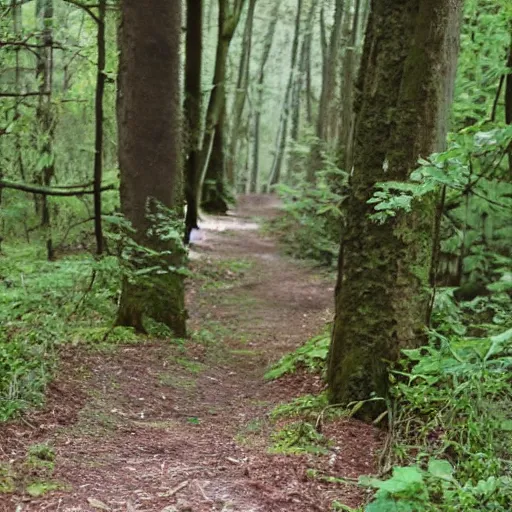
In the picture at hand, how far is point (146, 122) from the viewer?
6.88 meters

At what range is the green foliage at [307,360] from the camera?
19.6 ft

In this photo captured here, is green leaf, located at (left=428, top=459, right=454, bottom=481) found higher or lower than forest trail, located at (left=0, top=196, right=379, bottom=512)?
higher

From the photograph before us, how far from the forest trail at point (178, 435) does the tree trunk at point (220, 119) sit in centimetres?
980

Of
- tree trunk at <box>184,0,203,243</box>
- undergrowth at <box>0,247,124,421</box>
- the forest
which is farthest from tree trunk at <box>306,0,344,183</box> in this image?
undergrowth at <box>0,247,124,421</box>

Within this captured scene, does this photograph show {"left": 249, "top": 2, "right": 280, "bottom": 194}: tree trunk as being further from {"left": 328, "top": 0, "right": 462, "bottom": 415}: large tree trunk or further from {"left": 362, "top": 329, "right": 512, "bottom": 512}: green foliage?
{"left": 362, "top": 329, "right": 512, "bottom": 512}: green foliage

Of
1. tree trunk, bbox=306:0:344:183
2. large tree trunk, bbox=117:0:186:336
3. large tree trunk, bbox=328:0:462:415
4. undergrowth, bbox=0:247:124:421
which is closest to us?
undergrowth, bbox=0:247:124:421

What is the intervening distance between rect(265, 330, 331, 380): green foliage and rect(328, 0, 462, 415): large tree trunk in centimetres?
130

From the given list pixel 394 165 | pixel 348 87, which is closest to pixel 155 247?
pixel 394 165

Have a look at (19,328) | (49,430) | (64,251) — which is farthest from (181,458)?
(64,251)

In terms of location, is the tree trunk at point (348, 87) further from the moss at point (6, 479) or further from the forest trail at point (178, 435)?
the moss at point (6, 479)

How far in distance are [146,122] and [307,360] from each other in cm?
321

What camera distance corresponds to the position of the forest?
123 inches

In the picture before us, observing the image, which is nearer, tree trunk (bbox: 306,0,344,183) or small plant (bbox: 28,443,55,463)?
small plant (bbox: 28,443,55,463)

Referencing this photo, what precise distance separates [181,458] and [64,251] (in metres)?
8.35
